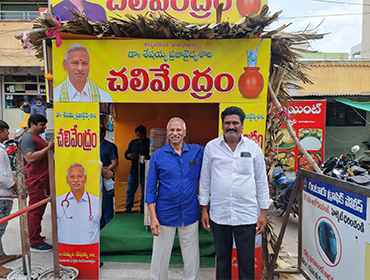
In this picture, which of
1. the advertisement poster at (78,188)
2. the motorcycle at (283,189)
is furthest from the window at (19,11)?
the motorcycle at (283,189)

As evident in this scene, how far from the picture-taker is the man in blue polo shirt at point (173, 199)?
2709mm

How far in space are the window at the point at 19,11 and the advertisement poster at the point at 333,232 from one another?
45.3 feet

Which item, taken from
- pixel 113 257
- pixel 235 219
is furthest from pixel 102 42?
pixel 113 257

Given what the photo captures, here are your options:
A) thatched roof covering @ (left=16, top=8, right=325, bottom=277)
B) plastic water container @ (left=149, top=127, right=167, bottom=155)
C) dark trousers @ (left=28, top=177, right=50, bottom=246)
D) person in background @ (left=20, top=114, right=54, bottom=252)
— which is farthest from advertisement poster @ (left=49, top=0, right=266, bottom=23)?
dark trousers @ (left=28, top=177, right=50, bottom=246)

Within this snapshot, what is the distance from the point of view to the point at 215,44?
328cm

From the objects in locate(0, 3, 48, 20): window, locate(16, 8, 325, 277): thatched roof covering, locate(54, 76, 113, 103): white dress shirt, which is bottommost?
locate(54, 76, 113, 103): white dress shirt

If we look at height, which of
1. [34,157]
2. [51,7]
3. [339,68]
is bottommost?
[34,157]

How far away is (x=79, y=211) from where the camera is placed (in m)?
3.45

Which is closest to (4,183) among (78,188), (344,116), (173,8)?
(78,188)

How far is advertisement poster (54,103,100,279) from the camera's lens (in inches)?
134

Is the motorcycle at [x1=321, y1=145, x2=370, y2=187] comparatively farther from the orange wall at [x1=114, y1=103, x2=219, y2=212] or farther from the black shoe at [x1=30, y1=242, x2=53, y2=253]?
the black shoe at [x1=30, y1=242, x2=53, y2=253]

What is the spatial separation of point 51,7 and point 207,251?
3805mm

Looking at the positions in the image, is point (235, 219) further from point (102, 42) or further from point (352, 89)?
point (352, 89)

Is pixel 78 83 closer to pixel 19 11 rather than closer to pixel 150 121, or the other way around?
pixel 150 121
